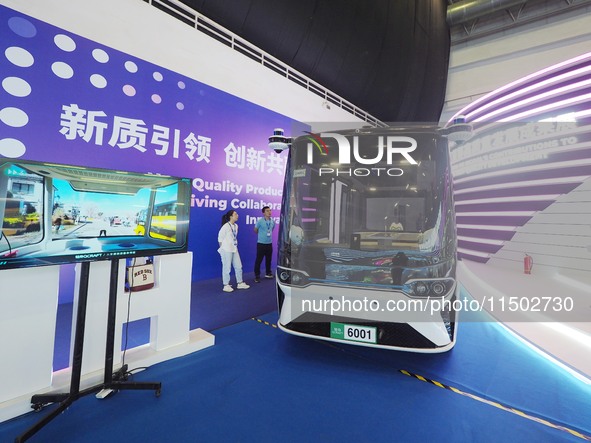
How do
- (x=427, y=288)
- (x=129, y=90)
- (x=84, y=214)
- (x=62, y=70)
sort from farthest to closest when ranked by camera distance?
(x=129, y=90) < (x=62, y=70) < (x=427, y=288) < (x=84, y=214)

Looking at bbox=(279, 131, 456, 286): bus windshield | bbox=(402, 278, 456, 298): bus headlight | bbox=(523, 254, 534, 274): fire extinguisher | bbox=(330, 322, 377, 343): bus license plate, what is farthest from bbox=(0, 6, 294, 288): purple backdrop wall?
bbox=(523, 254, 534, 274): fire extinguisher

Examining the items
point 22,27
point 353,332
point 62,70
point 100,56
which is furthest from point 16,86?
point 353,332

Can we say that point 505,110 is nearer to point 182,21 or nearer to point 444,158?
point 444,158

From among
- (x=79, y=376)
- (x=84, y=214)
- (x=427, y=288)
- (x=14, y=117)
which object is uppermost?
(x=14, y=117)

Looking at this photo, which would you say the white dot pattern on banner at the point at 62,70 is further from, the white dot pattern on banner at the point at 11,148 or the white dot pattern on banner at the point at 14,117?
the white dot pattern on banner at the point at 11,148

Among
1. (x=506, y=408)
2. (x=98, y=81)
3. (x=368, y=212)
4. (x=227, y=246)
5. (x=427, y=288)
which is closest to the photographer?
(x=506, y=408)

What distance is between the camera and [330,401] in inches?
82.6

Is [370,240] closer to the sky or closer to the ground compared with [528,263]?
closer to the sky

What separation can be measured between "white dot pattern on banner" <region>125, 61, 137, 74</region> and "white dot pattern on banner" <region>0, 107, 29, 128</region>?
5.05 ft

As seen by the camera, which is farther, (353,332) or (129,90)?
(129,90)

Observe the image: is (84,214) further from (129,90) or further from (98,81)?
(129,90)

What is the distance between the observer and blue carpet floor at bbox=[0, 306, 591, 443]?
1.76 m

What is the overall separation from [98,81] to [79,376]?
3983 mm

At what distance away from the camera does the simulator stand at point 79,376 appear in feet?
6.00
